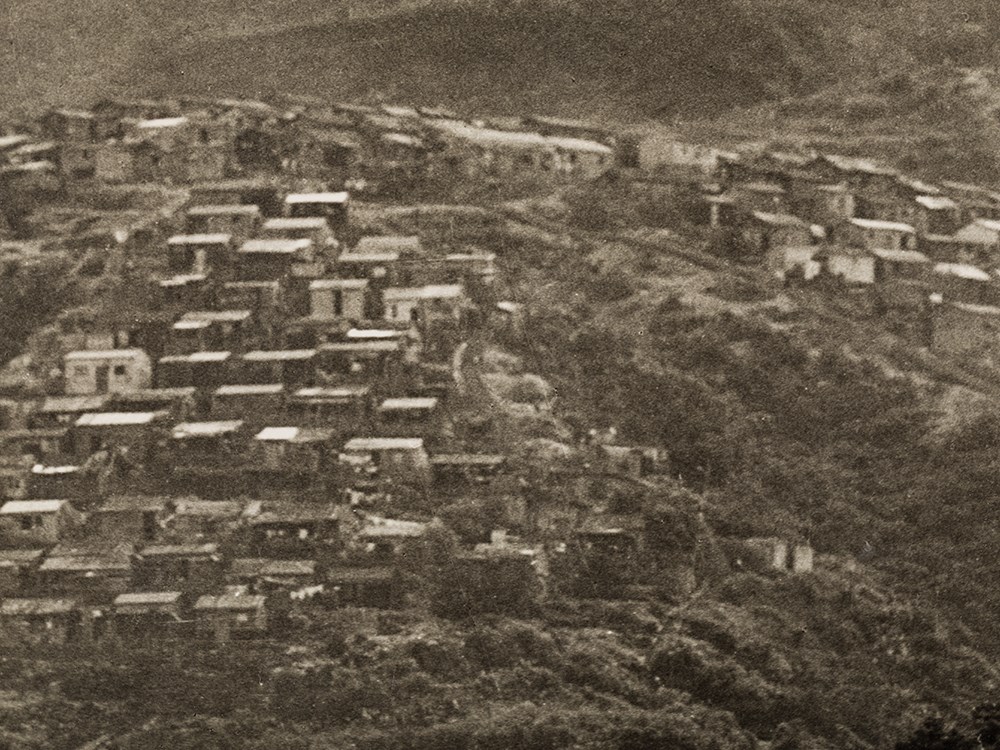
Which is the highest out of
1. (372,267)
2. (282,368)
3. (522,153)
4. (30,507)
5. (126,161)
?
(522,153)

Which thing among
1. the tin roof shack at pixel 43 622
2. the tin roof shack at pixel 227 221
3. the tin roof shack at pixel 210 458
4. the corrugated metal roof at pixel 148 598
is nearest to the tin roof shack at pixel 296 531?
the tin roof shack at pixel 210 458

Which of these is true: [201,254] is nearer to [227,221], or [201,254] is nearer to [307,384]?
[227,221]

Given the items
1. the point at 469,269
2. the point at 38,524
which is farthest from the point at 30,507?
the point at 469,269

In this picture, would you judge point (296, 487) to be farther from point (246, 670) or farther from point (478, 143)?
point (478, 143)

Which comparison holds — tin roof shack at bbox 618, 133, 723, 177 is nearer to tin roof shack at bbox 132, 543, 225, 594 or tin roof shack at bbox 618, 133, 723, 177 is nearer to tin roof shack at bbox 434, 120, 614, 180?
tin roof shack at bbox 434, 120, 614, 180

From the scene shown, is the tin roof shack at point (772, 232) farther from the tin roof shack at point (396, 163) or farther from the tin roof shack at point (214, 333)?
the tin roof shack at point (214, 333)

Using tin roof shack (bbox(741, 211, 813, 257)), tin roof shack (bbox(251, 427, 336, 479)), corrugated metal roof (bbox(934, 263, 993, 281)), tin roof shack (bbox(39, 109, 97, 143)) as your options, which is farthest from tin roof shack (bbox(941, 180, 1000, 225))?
tin roof shack (bbox(39, 109, 97, 143))
